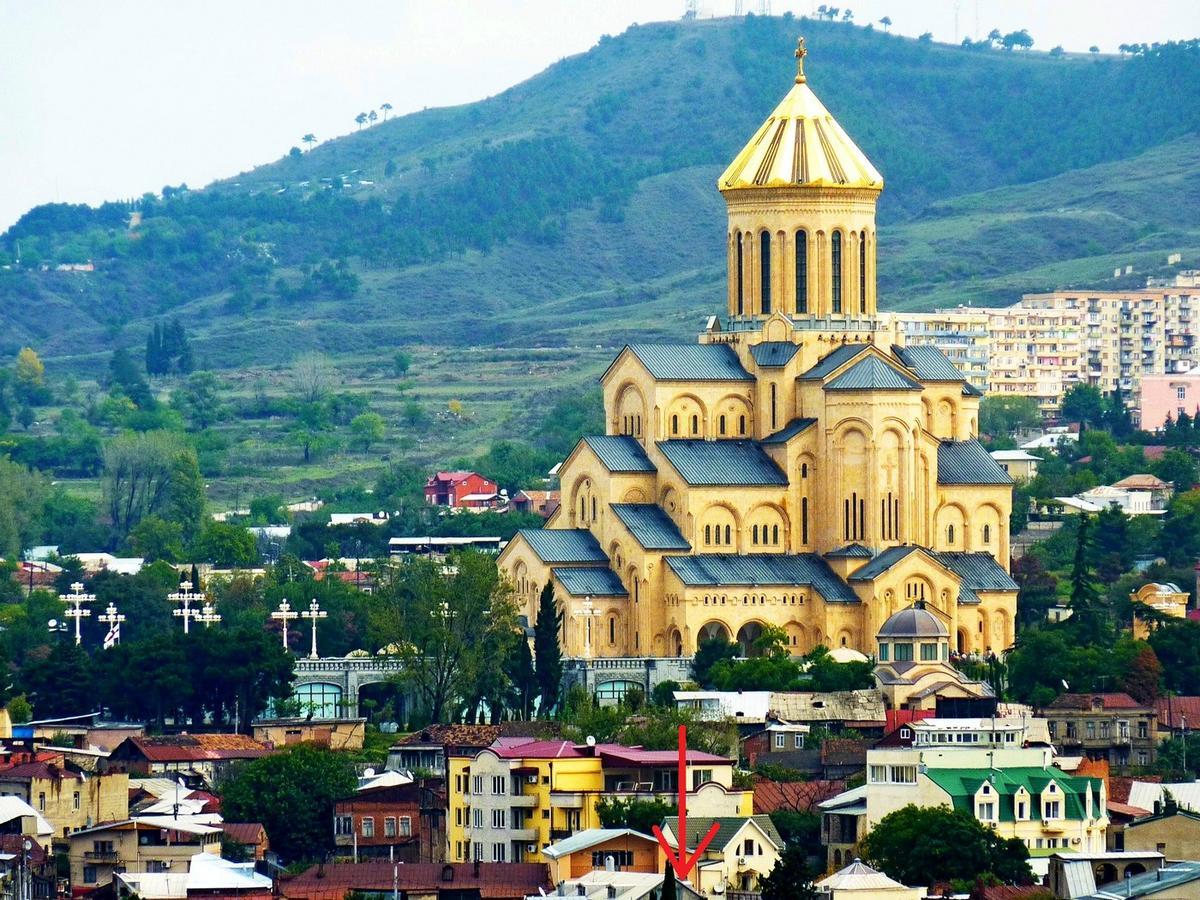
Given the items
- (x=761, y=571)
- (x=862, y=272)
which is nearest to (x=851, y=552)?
(x=761, y=571)

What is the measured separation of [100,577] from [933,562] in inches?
1160

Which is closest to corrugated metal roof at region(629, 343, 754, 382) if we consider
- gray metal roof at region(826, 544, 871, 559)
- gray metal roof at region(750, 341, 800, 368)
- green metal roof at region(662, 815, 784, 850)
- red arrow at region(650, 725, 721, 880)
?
gray metal roof at region(750, 341, 800, 368)

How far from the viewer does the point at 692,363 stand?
96.3m

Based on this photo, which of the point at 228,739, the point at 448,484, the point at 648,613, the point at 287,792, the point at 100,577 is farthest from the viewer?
the point at 448,484

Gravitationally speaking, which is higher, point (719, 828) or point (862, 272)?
point (862, 272)

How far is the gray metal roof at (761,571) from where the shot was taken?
92188 mm

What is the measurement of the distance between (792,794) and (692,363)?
24.8 metres

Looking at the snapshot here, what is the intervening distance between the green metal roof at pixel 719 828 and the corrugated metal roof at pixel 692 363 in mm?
29040

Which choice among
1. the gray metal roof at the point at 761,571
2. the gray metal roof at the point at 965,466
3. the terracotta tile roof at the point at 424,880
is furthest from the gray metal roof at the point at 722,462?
the terracotta tile roof at the point at 424,880

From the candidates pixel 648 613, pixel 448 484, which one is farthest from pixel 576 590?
pixel 448 484

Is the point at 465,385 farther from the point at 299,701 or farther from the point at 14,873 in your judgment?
the point at 14,873

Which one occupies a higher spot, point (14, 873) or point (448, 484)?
point (448, 484)

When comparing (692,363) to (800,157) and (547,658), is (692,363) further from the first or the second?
(547,658)

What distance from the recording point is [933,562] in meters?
92.6
